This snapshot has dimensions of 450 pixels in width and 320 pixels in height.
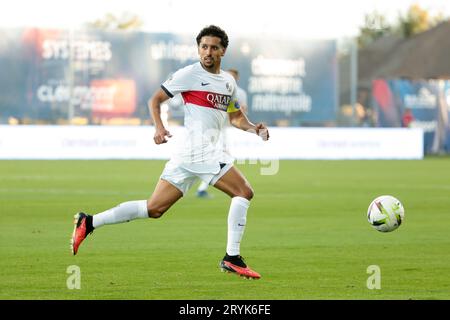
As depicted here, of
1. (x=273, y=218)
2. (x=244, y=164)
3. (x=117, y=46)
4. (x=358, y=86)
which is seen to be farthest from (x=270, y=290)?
(x=358, y=86)

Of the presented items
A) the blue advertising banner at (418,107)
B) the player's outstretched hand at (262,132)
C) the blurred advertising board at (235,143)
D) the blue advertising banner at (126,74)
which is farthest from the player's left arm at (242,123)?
the blue advertising banner at (418,107)

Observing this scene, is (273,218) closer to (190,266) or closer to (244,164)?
(190,266)

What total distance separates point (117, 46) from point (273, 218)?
36.3 meters

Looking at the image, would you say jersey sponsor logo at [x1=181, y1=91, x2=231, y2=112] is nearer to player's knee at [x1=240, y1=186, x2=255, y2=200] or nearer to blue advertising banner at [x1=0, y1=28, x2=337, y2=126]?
player's knee at [x1=240, y1=186, x2=255, y2=200]

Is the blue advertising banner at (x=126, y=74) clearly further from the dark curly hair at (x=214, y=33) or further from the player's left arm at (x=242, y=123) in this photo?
the dark curly hair at (x=214, y=33)

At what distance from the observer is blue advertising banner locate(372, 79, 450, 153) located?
173 ft

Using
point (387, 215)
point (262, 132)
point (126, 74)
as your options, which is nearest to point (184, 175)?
point (262, 132)

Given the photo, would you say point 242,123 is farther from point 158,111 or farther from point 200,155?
point 158,111

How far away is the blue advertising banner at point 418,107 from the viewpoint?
173 ft

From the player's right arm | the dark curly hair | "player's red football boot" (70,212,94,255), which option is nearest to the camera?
the player's right arm

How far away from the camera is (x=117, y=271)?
11.7m

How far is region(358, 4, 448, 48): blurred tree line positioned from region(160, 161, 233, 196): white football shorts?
96164 mm

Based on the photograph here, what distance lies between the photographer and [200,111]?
11891mm

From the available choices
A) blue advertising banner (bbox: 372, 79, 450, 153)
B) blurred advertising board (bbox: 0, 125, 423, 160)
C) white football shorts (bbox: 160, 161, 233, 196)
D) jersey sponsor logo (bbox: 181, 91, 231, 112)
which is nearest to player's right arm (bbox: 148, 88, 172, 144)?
jersey sponsor logo (bbox: 181, 91, 231, 112)
